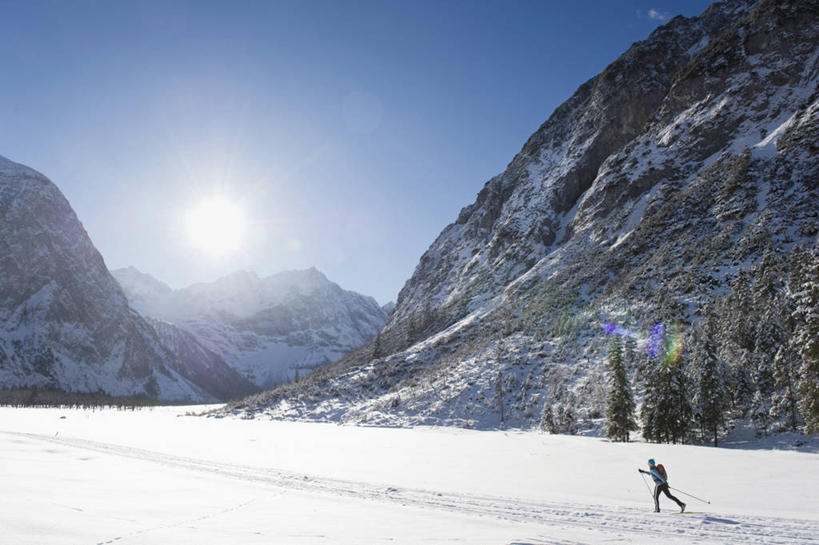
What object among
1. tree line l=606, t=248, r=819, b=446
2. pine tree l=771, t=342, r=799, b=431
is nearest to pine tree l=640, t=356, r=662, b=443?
tree line l=606, t=248, r=819, b=446

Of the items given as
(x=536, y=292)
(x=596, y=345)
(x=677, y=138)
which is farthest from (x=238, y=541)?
(x=677, y=138)

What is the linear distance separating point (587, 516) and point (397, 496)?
5.79 metres

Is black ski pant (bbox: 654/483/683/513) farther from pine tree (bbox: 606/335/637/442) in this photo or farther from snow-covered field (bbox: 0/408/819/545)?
pine tree (bbox: 606/335/637/442)

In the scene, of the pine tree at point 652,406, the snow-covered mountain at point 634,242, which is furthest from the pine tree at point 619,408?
the snow-covered mountain at point 634,242

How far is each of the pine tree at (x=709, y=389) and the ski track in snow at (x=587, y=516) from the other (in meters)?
22.5

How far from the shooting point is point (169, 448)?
2447 cm

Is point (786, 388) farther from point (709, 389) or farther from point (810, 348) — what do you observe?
point (810, 348)

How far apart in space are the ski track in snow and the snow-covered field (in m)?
0.06

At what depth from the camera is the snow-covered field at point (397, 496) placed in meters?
9.12

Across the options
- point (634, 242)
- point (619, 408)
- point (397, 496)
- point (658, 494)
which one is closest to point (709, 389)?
point (619, 408)

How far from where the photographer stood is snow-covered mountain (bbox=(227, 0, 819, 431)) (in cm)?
4581

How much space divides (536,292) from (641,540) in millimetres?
65172

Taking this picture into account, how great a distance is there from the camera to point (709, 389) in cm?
2972

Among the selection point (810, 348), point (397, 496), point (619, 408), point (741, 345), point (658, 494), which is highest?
point (741, 345)
